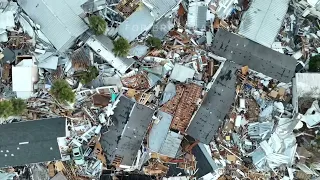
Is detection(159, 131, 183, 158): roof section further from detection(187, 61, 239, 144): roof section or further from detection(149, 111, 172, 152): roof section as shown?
detection(187, 61, 239, 144): roof section

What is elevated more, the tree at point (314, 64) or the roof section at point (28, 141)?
the tree at point (314, 64)

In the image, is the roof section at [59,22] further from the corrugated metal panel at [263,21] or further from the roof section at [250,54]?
the corrugated metal panel at [263,21]

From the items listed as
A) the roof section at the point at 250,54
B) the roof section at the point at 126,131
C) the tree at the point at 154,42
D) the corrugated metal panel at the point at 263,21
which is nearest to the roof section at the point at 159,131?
the roof section at the point at 126,131

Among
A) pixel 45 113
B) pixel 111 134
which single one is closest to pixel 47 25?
pixel 45 113

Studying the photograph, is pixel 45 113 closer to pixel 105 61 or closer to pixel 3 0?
pixel 105 61

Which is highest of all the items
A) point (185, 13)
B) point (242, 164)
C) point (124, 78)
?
point (185, 13)

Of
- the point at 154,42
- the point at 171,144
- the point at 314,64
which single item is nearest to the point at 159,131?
the point at 171,144
